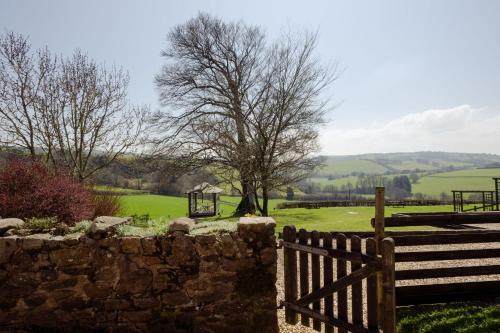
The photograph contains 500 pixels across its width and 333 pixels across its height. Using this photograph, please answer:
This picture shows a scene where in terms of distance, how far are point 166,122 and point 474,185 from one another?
82283mm

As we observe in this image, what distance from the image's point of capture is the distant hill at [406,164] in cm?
13450

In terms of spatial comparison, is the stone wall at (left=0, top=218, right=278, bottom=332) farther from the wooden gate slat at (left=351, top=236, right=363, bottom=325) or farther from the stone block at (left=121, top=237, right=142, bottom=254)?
the wooden gate slat at (left=351, top=236, right=363, bottom=325)

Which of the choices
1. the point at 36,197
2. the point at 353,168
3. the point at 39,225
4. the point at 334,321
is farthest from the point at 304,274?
the point at 353,168

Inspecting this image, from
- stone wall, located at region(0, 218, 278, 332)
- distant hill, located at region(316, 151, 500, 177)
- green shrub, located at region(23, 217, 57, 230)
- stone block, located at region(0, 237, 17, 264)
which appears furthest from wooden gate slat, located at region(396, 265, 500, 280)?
distant hill, located at region(316, 151, 500, 177)

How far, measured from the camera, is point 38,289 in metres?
5.15

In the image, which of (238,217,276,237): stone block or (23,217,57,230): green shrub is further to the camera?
(23,217,57,230): green shrub

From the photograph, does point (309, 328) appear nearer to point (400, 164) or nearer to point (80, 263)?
point (80, 263)

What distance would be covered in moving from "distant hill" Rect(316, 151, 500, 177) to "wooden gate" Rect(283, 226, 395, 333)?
94334 mm

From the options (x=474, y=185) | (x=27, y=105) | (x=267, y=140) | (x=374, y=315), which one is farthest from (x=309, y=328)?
(x=474, y=185)

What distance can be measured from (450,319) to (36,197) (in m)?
8.60

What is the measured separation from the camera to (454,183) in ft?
278

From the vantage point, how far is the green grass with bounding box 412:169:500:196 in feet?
253

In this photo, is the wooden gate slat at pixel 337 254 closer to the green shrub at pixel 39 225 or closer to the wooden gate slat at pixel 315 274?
the wooden gate slat at pixel 315 274

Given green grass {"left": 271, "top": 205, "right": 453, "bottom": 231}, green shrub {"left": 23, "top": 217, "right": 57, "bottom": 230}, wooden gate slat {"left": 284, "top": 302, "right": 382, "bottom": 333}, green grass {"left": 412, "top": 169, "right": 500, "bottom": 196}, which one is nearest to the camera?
wooden gate slat {"left": 284, "top": 302, "right": 382, "bottom": 333}
